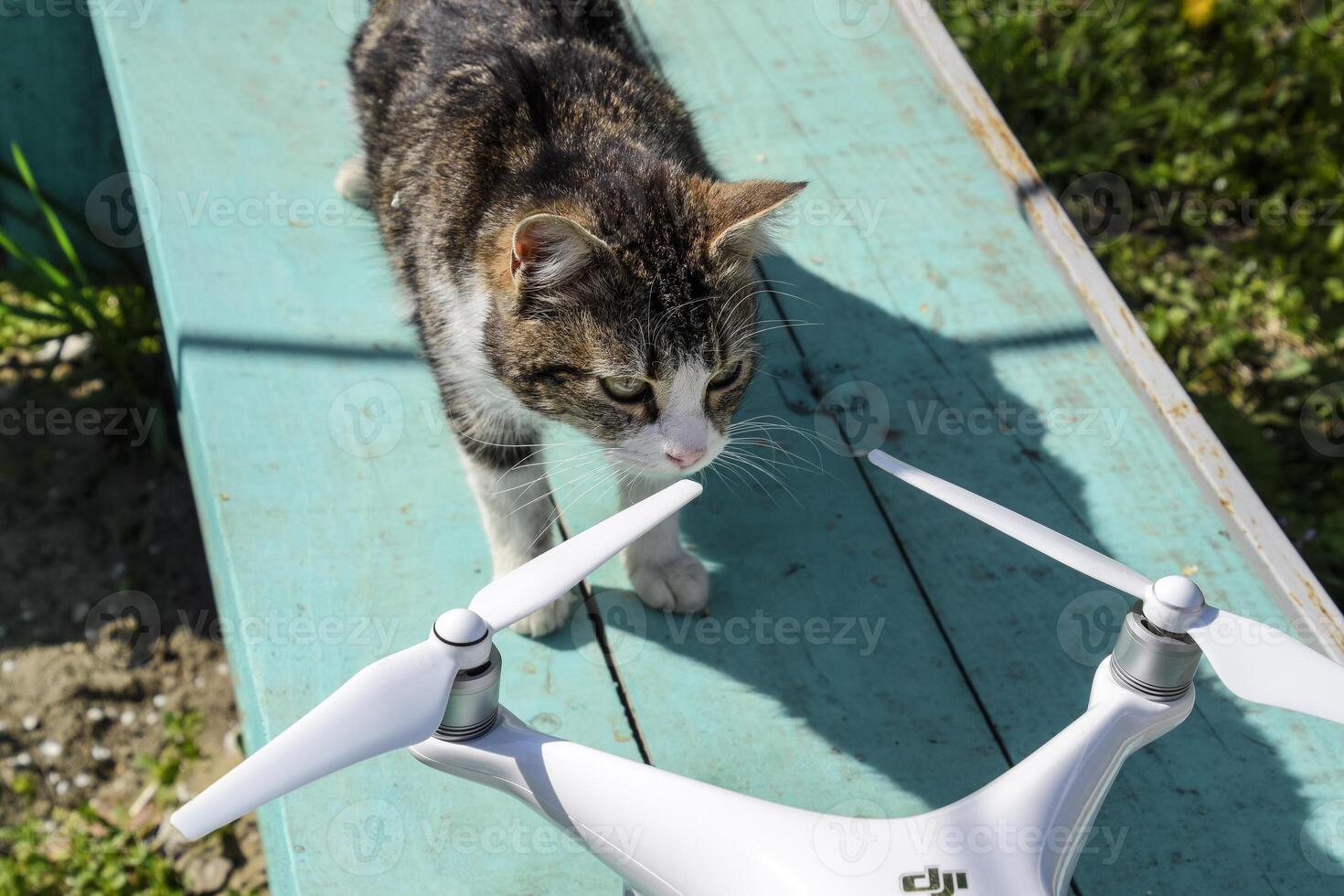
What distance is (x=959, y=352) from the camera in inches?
99.8

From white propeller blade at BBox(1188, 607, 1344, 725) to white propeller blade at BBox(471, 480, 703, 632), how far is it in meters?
0.61

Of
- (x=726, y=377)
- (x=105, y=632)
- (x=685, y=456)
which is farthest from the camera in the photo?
(x=105, y=632)

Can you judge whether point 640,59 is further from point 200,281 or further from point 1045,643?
point 1045,643

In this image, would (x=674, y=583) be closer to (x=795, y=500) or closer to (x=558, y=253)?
(x=795, y=500)

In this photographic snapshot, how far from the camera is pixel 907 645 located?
2.03m

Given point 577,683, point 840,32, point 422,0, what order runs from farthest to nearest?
point 840,32 < point 422,0 < point 577,683

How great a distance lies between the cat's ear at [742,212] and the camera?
1.78 metres

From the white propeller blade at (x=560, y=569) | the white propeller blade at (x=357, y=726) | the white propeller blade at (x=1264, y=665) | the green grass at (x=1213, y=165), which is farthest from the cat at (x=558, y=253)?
the green grass at (x=1213, y=165)

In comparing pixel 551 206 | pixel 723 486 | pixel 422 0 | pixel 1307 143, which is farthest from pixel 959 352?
pixel 1307 143

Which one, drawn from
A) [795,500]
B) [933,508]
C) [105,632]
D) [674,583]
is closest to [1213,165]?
[933,508]

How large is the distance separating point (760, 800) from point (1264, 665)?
570 mm

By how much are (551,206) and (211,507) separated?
0.90 m

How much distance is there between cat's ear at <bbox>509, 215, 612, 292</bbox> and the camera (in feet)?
5.39

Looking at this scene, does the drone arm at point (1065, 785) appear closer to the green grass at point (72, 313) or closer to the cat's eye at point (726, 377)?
the cat's eye at point (726, 377)
